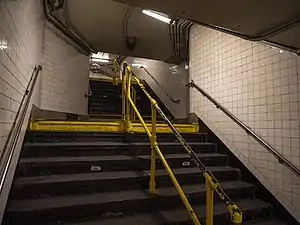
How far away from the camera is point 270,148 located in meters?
2.46

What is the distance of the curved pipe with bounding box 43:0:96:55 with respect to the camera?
157 inches

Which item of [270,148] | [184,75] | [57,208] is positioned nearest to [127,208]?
[57,208]

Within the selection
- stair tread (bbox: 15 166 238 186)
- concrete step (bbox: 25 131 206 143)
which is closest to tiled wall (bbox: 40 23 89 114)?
concrete step (bbox: 25 131 206 143)

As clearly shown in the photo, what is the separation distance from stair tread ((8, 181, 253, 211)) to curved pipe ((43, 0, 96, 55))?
2.90 metres

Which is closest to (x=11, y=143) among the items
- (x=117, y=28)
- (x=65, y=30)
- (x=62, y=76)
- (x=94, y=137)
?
(x=94, y=137)

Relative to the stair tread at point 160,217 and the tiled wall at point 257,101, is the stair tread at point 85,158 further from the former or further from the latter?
the stair tread at point 160,217

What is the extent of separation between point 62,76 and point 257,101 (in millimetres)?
3313

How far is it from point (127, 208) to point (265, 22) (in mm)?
1814

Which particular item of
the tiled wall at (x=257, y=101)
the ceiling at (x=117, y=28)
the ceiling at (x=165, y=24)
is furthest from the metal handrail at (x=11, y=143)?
the ceiling at (x=117, y=28)

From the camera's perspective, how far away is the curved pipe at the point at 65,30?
13.1 ft

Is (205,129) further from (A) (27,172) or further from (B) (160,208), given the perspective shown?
(A) (27,172)

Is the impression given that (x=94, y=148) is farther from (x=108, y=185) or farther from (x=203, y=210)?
(x=203, y=210)

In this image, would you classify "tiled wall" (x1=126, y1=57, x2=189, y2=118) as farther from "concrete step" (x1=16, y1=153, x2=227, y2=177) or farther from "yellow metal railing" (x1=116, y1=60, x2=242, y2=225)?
"concrete step" (x1=16, y1=153, x2=227, y2=177)

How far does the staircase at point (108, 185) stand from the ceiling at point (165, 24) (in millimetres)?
1564
